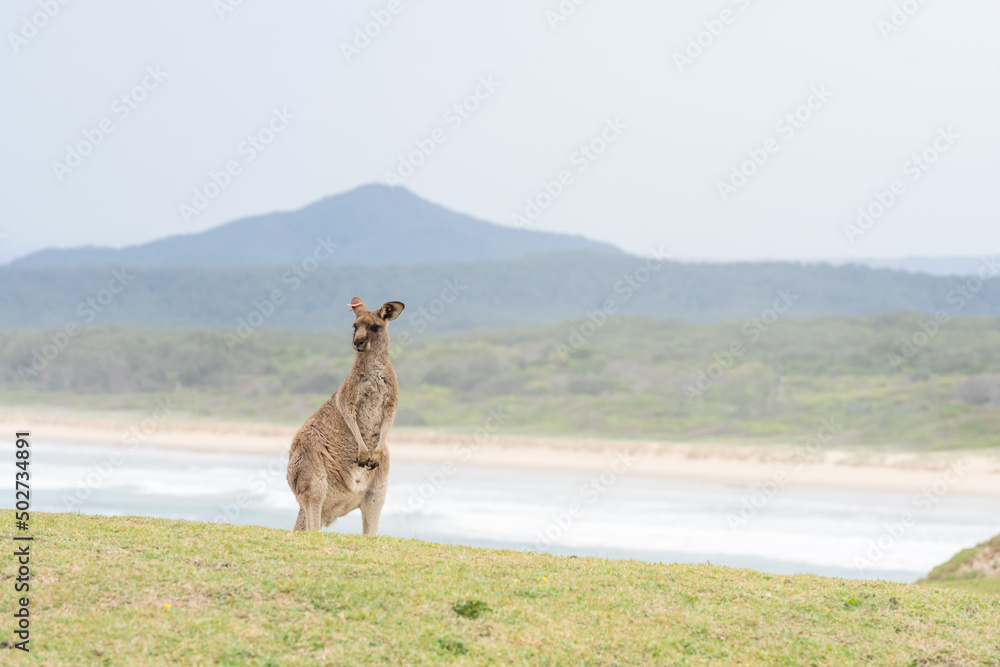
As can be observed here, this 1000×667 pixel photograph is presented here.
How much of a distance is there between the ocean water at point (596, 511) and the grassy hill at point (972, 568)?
9.99ft

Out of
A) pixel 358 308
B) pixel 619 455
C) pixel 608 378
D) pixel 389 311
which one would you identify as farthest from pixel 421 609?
pixel 608 378

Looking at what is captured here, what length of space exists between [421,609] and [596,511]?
28036 mm

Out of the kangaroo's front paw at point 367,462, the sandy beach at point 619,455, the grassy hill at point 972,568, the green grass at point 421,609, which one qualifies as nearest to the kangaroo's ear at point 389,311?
the kangaroo's front paw at point 367,462

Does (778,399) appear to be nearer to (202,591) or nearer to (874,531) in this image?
(874,531)

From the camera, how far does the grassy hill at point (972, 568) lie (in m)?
21.2

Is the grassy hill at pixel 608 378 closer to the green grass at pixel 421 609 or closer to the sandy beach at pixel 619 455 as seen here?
the sandy beach at pixel 619 455

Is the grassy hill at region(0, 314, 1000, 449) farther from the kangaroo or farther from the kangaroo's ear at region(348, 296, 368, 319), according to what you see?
the kangaroo's ear at region(348, 296, 368, 319)

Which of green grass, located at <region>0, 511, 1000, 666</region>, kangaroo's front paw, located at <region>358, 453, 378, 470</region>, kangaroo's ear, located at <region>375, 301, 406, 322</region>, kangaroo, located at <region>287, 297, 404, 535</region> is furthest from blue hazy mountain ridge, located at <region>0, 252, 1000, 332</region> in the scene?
green grass, located at <region>0, 511, 1000, 666</region>

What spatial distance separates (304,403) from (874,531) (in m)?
49.9

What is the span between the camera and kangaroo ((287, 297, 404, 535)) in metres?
12.5

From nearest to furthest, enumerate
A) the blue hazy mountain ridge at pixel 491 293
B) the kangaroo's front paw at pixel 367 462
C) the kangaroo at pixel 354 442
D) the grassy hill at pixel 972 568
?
the kangaroo at pixel 354 442 → the kangaroo's front paw at pixel 367 462 → the grassy hill at pixel 972 568 → the blue hazy mountain ridge at pixel 491 293

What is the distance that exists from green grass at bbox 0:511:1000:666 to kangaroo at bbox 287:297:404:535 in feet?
2.08

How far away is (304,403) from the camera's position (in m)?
77.2

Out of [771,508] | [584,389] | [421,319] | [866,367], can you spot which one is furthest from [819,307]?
[771,508]
